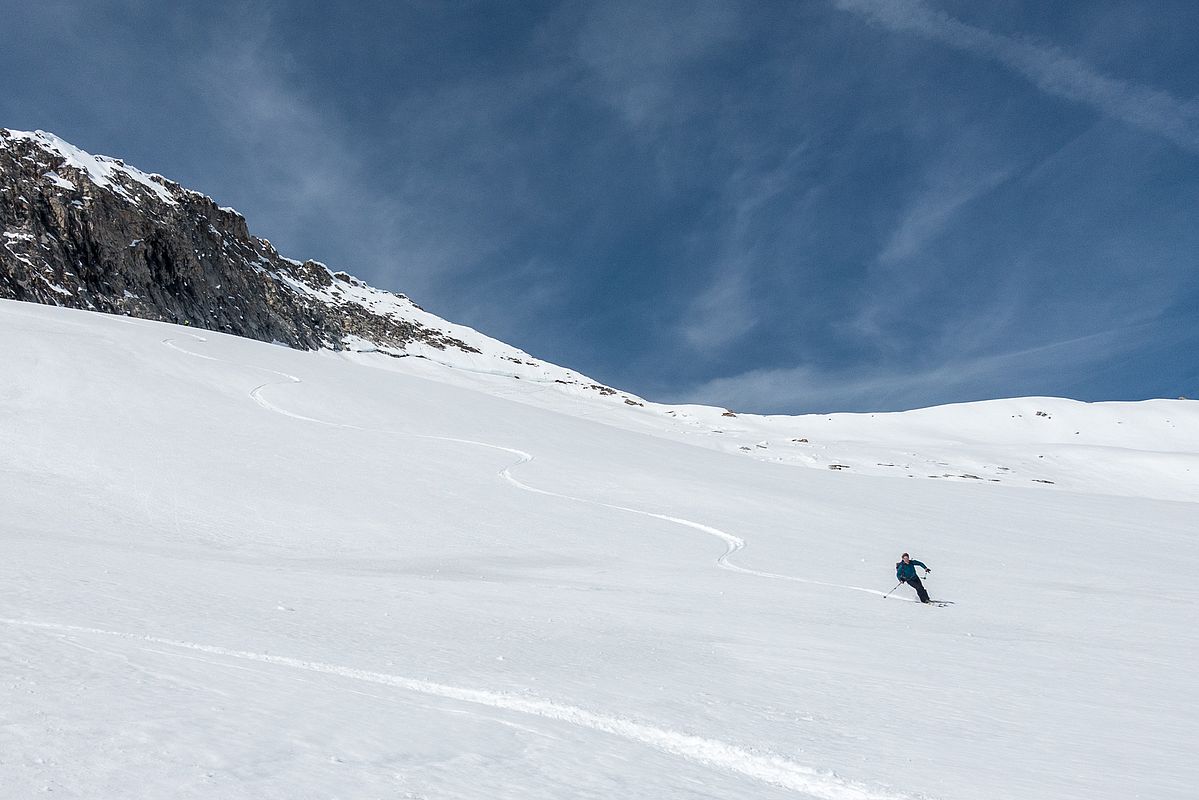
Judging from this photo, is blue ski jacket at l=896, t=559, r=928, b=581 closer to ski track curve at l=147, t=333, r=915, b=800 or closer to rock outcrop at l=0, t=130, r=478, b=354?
ski track curve at l=147, t=333, r=915, b=800

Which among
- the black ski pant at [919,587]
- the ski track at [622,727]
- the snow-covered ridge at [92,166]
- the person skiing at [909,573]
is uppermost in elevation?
the snow-covered ridge at [92,166]

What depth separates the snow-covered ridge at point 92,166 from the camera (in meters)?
73.4

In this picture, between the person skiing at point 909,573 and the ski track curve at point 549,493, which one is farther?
the ski track curve at point 549,493

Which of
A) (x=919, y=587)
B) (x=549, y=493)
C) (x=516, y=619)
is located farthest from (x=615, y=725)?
(x=549, y=493)

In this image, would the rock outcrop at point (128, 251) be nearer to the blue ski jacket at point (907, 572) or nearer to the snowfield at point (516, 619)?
the snowfield at point (516, 619)

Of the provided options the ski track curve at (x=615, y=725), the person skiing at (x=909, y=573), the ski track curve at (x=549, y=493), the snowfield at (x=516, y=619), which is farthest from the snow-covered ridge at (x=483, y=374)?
the ski track curve at (x=615, y=725)

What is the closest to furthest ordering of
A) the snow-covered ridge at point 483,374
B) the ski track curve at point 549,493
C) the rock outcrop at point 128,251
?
the ski track curve at point 549,493, the snow-covered ridge at point 483,374, the rock outcrop at point 128,251

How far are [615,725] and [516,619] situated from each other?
3514 millimetres

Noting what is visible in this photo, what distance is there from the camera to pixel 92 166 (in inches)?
3054

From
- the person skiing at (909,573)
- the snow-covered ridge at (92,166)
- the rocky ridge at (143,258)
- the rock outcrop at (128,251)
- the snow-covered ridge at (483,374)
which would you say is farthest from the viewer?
the snow-covered ridge at (92,166)

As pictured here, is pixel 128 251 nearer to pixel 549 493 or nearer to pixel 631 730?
pixel 549 493

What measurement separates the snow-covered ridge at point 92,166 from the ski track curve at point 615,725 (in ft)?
282

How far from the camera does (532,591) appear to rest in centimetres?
1001

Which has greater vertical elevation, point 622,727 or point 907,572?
point 907,572
